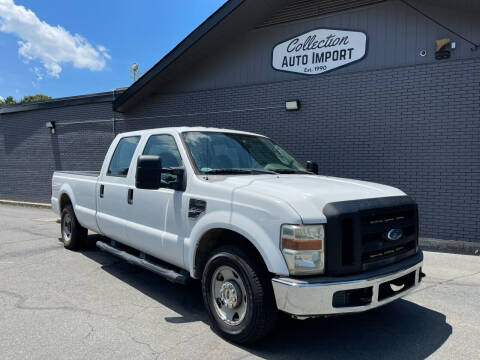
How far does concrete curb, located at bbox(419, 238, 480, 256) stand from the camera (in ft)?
22.8

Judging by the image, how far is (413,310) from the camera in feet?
13.5

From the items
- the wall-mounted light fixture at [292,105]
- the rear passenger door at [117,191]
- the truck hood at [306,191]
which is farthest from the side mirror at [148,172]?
the wall-mounted light fixture at [292,105]

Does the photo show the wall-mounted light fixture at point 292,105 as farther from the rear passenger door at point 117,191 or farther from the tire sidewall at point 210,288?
the tire sidewall at point 210,288

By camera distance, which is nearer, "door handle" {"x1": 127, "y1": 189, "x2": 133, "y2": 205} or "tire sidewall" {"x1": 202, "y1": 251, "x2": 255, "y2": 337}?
"tire sidewall" {"x1": 202, "y1": 251, "x2": 255, "y2": 337}

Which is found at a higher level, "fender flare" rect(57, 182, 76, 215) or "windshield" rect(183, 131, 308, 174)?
"windshield" rect(183, 131, 308, 174)

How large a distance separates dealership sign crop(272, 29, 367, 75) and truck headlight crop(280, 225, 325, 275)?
6.35 meters

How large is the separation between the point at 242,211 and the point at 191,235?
0.74 meters

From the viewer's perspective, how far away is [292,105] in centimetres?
876

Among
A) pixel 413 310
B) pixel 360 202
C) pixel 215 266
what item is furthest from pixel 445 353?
pixel 215 266

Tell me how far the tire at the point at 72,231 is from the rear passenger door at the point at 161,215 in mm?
2239

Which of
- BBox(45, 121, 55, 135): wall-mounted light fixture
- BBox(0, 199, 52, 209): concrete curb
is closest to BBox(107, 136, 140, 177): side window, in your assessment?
BBox(0, 199, 52, 209): concrete curb

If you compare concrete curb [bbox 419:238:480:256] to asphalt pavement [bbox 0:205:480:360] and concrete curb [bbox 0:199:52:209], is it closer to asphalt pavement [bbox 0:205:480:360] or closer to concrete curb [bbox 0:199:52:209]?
asphalt pavement [bbox 0:205:480:360]

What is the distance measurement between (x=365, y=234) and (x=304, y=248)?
57cm

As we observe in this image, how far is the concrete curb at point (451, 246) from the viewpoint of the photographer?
274 inches
